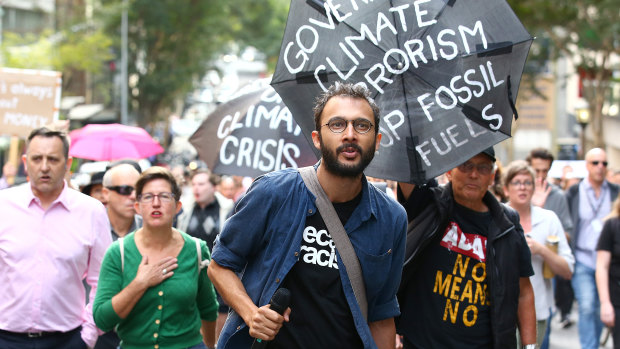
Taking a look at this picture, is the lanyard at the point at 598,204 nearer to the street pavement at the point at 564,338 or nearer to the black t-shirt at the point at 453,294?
the street pavement at the point at 564,338

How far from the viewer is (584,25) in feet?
68.4

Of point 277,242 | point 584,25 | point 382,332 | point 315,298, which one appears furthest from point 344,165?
point 584,25

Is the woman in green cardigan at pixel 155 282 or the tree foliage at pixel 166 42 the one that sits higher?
the tree foliage at pixel 166 42

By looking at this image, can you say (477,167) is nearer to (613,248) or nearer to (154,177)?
(154,177)

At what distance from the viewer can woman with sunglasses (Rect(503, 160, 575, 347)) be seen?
20.4 feet

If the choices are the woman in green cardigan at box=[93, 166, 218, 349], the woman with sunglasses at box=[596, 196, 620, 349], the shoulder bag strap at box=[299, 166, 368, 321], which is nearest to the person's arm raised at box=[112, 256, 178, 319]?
the woman in green cardigan at box=[93, 166, 218, 349]

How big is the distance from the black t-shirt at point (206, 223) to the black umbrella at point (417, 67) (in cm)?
424

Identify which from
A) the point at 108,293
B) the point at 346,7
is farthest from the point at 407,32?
the point at 108,293

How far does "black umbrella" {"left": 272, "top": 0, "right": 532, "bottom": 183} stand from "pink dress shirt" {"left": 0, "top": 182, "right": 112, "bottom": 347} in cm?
181

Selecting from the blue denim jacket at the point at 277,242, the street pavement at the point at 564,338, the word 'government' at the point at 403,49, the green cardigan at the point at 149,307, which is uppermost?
the word 'government' at the point at 403,49

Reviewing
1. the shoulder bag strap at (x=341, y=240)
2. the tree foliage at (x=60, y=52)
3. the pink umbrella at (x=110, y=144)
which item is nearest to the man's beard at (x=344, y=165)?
the shoulder bag strap at (x=341, y=240)

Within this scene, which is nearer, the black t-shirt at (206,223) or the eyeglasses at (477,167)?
the eyeglasses at (477,167)

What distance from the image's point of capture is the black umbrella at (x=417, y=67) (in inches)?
168

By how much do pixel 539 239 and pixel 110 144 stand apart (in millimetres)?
6116
